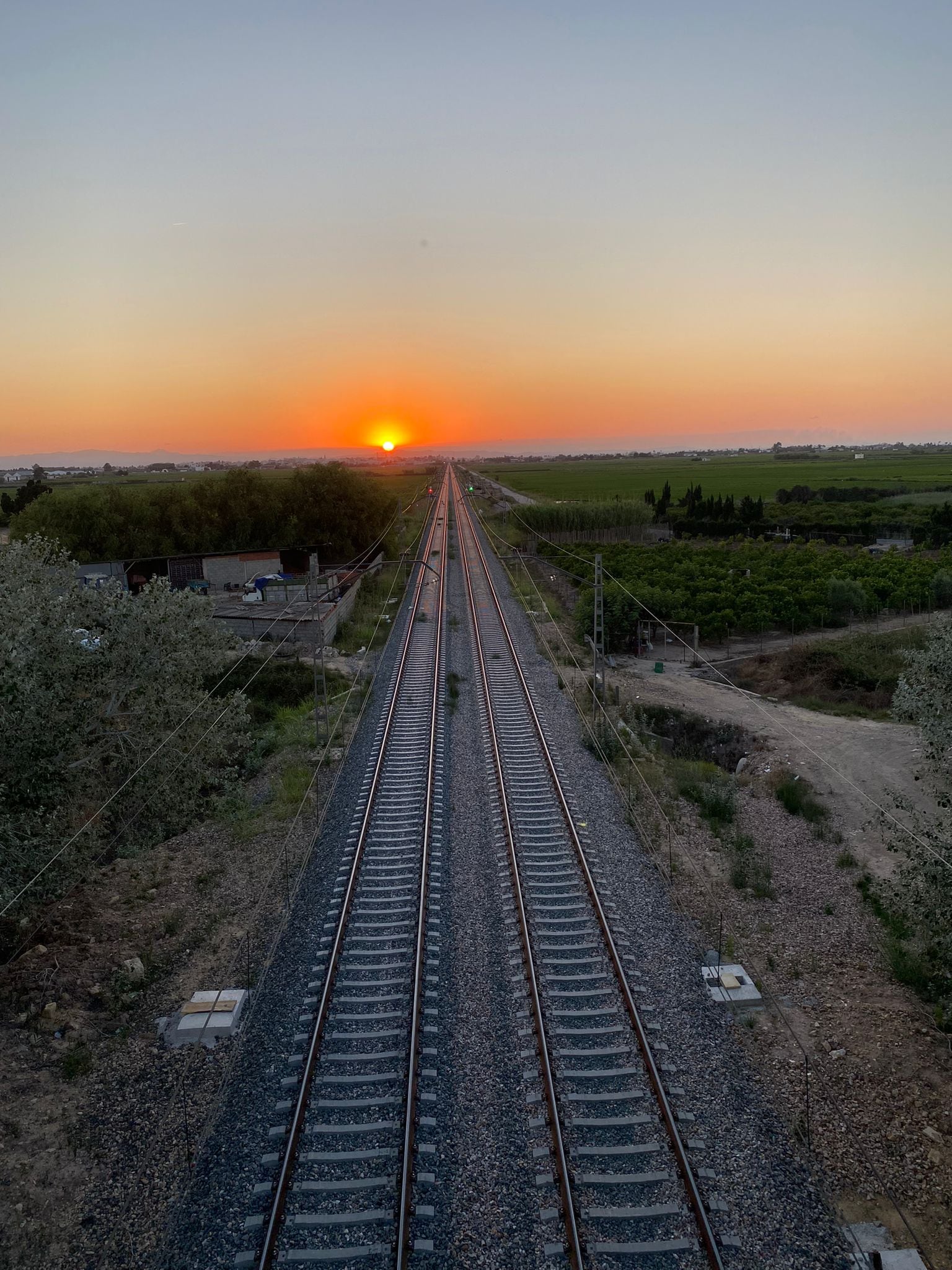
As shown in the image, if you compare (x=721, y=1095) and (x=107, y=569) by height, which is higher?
(x=107, y=569)

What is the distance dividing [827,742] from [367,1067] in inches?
725

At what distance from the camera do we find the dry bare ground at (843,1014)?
27.3 feet

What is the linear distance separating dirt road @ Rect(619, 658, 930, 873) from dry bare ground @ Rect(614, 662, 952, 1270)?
0.10m

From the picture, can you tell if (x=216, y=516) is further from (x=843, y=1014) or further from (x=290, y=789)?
(x=843, y=1014)

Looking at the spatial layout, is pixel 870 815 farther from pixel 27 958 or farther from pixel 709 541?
pixel 709 541

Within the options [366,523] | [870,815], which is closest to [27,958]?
[870,815]

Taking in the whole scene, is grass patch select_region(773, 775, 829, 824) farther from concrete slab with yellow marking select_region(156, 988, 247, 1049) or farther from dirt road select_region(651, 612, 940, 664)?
dirt road select_region(651, 612, 940, 664)

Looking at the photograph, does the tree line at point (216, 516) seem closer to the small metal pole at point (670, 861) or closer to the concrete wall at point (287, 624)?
the concrete wall at point (287, 624)

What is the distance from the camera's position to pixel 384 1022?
10.5 meters

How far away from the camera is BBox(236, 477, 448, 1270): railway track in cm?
758

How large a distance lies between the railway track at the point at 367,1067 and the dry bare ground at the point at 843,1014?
4.42 meters

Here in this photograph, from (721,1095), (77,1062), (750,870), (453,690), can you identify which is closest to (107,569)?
(453,690)

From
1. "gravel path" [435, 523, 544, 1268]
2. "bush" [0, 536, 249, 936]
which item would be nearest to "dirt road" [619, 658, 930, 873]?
"gravel path" [435, 523, 544, 1268]

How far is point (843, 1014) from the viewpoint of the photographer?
1099cm
